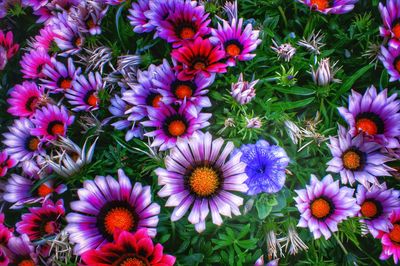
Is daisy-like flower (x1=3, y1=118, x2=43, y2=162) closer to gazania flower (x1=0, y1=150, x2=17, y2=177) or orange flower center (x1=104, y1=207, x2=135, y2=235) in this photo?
gazania flower (x1=0, y1=150, x2=17, y2=177)

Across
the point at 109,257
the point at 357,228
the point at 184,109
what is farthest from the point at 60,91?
the point at 357,228

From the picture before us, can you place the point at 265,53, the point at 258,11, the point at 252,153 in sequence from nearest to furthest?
the point at 252,153 < the point at 265,53 < the point at 258,11

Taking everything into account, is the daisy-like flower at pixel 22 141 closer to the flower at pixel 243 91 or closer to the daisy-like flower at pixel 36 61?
the daisy-like flower at pixel 36 61

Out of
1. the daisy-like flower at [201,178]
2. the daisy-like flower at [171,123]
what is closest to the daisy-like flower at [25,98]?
the daisy-like flower at [171,123]

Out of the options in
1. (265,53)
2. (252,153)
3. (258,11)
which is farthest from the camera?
(258,11)

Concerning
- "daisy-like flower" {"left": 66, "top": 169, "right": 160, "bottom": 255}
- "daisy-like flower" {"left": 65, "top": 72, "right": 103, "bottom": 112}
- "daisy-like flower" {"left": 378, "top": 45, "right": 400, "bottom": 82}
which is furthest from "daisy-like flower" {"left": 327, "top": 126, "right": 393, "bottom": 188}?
"daisy-like flower" {"left": 65, "top": 72, "right": 103, "bottom": 112}

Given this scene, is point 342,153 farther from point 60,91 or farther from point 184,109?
point 60,91
